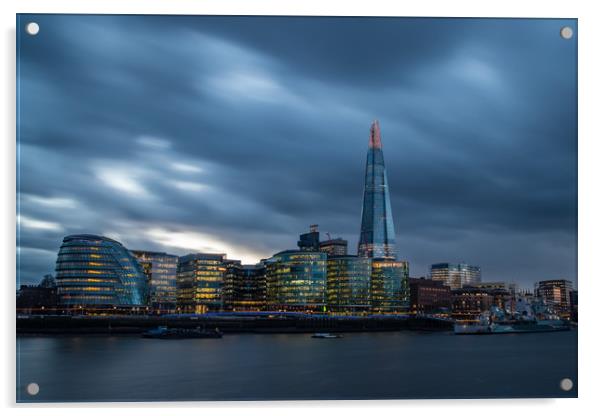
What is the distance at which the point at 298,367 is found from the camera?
14750 mm

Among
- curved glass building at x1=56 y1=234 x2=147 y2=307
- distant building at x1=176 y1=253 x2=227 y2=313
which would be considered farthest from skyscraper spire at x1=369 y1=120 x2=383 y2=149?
distant building at x1=176 y1=253 x2=227 y2=313

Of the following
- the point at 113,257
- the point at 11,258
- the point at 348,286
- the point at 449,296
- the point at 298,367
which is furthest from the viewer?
the point at 449,296

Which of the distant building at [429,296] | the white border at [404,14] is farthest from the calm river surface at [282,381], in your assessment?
the distant building at [429,296]

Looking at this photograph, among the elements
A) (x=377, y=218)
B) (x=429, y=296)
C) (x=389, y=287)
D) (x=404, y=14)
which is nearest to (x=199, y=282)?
(x=389, y=287)

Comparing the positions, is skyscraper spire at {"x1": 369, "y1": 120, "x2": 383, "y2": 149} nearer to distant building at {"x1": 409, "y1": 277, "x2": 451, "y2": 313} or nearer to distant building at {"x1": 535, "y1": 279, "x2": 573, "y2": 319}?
distant building at {"x1": 535, "y1": 279, "x2": 573, "y2": 319}

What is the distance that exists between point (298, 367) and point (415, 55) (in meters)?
8.72

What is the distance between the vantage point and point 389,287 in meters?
63.8

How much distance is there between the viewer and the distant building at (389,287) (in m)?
62.5

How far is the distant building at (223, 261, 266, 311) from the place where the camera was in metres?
61.9

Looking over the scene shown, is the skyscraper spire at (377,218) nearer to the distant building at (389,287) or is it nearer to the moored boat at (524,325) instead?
the distant building at (389,287)

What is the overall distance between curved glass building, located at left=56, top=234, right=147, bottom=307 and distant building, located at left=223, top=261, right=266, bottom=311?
14224mm
